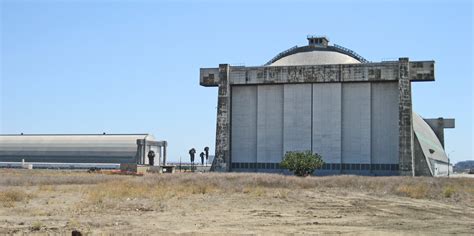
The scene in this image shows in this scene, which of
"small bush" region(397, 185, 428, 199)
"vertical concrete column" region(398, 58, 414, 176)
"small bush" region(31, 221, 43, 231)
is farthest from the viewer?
"vertical concrete column" region(398, 58, 414, 176)

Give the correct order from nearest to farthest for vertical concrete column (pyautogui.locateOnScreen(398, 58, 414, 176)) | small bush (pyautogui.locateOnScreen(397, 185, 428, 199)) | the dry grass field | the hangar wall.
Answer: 1. the dry grass field
2. small bush (pyautogui.locateOnScreen(397, 185, 428, 199))
3. vertical concrete column (pyautogui.locateOnScreen(398, 58, 414, 176))
4. the hangar wall

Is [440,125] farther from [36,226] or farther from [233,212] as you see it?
[36,226]

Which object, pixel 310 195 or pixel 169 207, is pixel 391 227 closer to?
pixel 169 207

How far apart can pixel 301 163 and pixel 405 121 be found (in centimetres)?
1801

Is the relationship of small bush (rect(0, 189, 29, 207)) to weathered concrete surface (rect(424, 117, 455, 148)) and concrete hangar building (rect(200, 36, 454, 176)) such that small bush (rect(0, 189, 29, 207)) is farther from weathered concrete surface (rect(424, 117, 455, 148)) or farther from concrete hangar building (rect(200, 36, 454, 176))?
weathered concrete surface (rect(424, 117, 455, 148))

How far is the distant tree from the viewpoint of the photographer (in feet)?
267

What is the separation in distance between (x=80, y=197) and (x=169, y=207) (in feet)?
29.4

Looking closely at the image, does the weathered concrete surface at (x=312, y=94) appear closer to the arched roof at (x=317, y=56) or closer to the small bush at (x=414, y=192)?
the arched roof at (x=317, y=56)

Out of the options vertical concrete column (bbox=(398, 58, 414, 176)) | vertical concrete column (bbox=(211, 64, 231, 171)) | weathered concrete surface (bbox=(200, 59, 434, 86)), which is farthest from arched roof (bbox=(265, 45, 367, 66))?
vertical concrete column (bbox=(398, 58, 414, 176))

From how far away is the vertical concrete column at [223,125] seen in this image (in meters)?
93.1

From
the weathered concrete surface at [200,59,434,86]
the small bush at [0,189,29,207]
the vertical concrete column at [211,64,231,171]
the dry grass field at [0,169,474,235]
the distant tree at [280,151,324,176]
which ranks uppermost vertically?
the weathered concrete surface at [200,59,434,86]

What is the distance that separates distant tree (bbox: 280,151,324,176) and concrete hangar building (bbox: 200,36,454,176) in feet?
25.8

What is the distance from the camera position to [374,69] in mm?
88312

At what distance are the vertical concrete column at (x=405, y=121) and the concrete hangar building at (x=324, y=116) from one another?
0.15 meters
